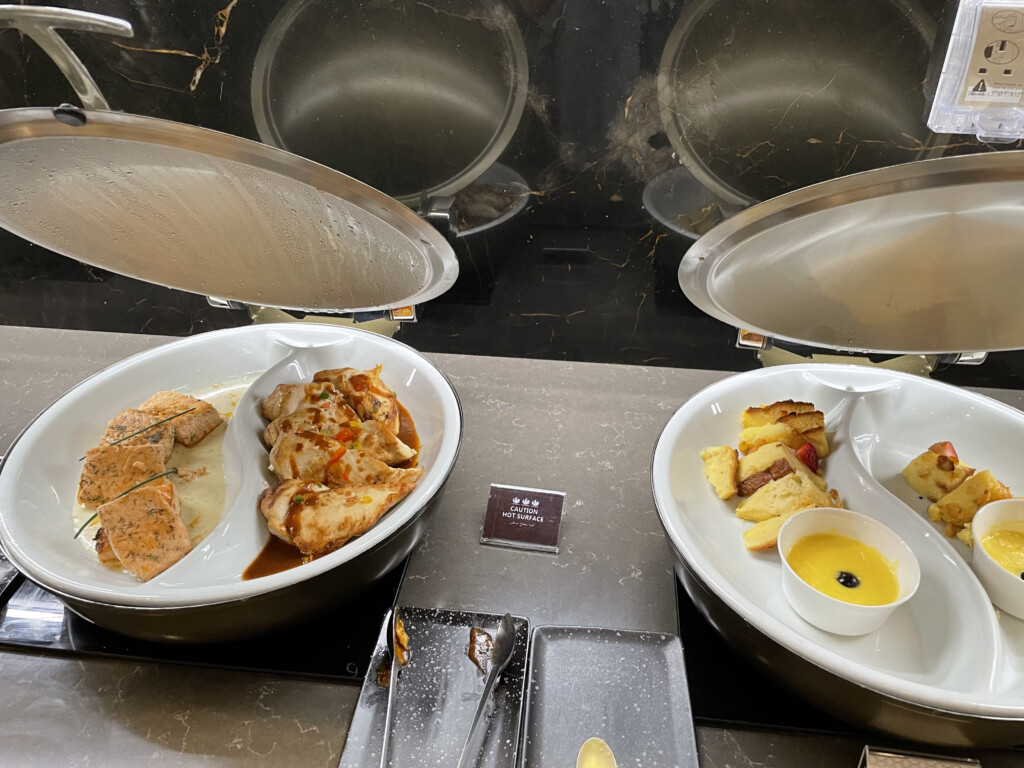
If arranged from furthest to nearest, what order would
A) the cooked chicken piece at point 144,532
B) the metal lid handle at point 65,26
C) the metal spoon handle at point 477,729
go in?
1. the cooked chicken piece at point 144,532
2. the metal spoon handle at point 477,729
3. the metal lid handle at point 65,26

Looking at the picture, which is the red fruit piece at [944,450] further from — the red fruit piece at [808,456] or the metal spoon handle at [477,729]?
the metal spoon handle at [477,729]

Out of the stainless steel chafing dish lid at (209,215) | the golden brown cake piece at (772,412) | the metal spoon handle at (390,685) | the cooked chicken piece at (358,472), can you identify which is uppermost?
the stainless steel chafing dish lid at (209,215)

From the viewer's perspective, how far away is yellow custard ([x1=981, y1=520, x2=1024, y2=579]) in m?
0.91

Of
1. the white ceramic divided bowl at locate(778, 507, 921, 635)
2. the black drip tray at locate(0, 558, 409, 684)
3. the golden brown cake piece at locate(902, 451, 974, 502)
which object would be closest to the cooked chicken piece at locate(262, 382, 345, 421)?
the black drip tray at locate(0, 558, 409, 684)

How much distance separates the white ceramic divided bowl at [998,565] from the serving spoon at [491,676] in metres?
0.66

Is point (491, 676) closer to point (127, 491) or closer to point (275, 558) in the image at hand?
point (275, 558)

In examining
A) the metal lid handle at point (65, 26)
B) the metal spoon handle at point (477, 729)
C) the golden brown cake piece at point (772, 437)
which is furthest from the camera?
the golden brown cake piece at point (772, 437)

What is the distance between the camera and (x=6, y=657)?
95cm

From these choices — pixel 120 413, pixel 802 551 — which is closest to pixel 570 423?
pixel 802 551

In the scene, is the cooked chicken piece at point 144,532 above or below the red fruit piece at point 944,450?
below

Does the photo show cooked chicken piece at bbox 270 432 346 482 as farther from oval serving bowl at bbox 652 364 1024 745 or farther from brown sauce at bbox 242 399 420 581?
oval serving bowl at bbox 652 364 1024 745

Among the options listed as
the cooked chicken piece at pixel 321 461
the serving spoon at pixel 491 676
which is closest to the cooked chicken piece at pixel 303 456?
the cooked chicken piece at pixel 321 461

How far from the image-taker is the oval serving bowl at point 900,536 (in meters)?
0.73

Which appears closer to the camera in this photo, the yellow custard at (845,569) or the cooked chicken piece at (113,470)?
the yellow custard at (845,569)
